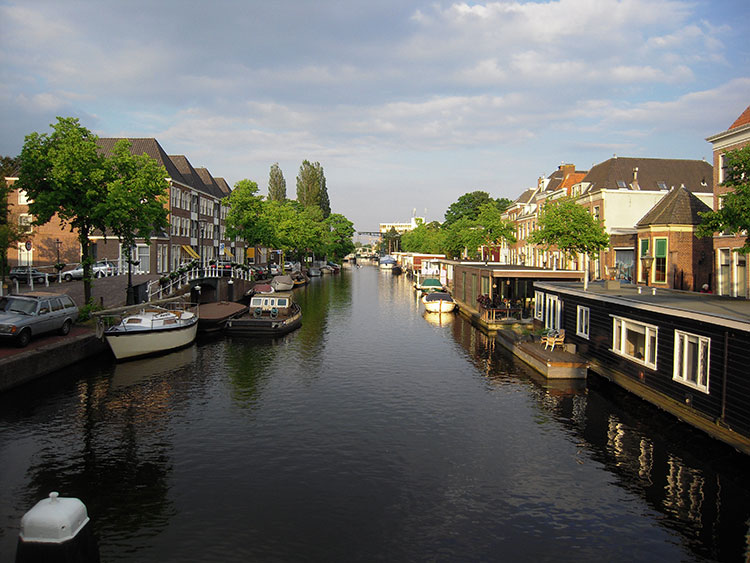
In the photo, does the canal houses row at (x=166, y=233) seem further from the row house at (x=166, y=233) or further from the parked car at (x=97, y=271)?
the parked car at (x=97, y=271)

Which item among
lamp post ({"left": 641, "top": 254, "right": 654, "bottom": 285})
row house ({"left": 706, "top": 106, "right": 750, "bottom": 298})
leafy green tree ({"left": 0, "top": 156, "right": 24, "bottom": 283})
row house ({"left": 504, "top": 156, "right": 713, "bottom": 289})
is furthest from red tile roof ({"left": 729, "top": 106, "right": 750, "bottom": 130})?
leafy green tree ({"left": 0, "top": 156, "right": 24, "bottom": 283})

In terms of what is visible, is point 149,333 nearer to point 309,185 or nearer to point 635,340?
point 635,340

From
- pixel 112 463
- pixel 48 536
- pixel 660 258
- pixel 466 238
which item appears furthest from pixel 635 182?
pixel 48 536

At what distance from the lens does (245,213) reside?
75.4 m

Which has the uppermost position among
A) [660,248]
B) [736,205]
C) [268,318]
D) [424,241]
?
[424,241]

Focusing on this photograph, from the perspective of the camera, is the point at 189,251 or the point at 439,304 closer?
Answer: the point at 439,304

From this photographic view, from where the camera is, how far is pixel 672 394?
20047 millimetres

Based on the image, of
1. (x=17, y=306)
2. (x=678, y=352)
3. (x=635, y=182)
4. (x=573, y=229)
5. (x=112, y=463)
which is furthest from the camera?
(x=635, y=182)

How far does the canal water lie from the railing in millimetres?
15429

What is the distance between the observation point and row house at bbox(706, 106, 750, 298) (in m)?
35.5

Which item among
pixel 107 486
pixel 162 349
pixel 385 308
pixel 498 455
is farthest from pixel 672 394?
pixel 385 308

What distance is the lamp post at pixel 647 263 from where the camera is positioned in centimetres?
4853

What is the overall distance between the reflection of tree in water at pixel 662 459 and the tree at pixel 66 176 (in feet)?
88.8

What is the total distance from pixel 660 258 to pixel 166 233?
5566 cm
